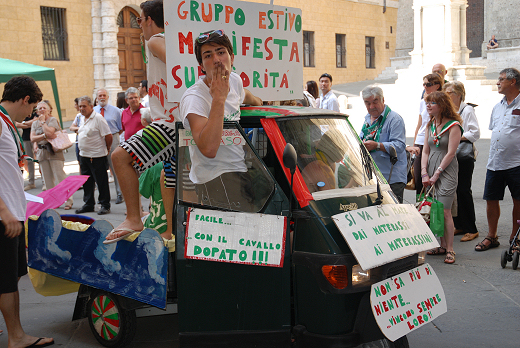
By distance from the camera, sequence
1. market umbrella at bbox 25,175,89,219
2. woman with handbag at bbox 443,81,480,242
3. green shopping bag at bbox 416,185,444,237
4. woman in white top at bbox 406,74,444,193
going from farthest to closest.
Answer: woman in white top at bbox 406,74,444,193 → woman with handbag at bbox 443,81,480,242 → green shopping bag at bbox 416,185,444,237 → market umbrella at bbox 25,175,89,219

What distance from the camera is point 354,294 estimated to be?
2.99m

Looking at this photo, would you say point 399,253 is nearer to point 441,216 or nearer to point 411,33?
point 441,216

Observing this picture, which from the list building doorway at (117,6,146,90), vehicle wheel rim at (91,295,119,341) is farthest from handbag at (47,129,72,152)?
building doorway at (117,6,146,90)

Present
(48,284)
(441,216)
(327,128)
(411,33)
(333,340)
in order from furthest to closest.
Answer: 1. (411,33)
2. (441,216)
3. (48,284)
4. (327,128)
5. (333,340)

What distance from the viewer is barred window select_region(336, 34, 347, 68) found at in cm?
3600

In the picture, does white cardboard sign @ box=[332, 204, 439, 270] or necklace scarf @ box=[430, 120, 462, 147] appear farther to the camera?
necklace scarf @ box=[430, 120, 462, 147]

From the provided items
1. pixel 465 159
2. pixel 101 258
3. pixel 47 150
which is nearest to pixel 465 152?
pixel 465 159

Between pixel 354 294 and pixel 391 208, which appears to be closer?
pixel 354 294

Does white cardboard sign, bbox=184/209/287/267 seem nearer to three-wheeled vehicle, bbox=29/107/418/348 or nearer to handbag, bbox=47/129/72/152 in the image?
three-wheeled vehicle, bbox=29/107/418/348

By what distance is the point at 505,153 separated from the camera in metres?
6.05

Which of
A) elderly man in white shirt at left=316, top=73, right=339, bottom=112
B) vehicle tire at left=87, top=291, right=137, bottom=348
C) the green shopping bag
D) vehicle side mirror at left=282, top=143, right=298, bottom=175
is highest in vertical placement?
elderly man in white shirt at left=316, top=73, right=339, bottom=112

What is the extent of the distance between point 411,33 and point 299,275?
30889 mm

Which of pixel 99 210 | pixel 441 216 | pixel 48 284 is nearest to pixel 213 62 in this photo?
pixel 48 284

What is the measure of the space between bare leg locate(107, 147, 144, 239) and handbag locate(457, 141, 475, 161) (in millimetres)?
4300
